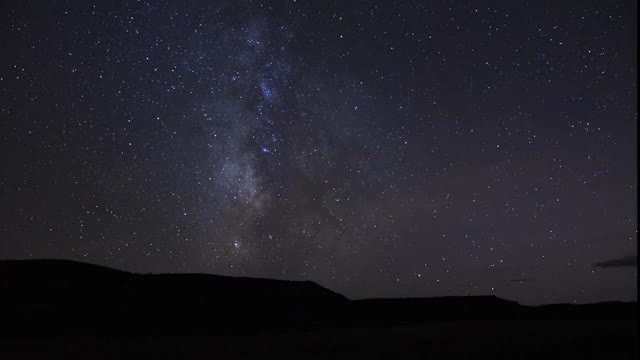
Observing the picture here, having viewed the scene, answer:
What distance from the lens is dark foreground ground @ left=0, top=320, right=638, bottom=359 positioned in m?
5.74

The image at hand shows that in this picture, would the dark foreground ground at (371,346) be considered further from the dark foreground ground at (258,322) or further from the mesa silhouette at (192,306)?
the mesa silhouette at (192,306)

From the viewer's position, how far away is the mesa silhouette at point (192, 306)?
34.8ft

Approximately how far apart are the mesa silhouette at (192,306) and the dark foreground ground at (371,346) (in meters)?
1.59

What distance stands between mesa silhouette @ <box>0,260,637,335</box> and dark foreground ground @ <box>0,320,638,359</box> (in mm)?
1593

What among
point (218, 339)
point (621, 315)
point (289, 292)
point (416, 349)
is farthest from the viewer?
point (289, 292)

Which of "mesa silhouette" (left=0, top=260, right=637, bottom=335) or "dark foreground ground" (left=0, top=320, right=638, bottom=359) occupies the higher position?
"mesa silhouette" (left=0, top=260, right=637, bottom=335)

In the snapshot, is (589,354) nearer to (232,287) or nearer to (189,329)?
(189,329)

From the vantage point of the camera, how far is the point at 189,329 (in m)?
11.0

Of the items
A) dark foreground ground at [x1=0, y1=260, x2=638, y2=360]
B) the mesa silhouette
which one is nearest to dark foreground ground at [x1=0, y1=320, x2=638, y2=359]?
dark foreground ground at [x1=0, y1=260, x2=638, y2=360]

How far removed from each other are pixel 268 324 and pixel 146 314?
304 centimetres

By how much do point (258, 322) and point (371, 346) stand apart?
5.42 metres

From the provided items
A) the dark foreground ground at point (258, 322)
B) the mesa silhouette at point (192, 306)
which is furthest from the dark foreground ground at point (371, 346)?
the mesa silhouette at point (192, 306)

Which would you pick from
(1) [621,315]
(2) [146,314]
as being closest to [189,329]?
(2) [146,314]

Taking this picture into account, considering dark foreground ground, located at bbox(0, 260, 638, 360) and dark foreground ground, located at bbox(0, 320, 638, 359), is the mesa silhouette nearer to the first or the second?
dark foreground ground, located at bbox(0, 260, 638, 360)
